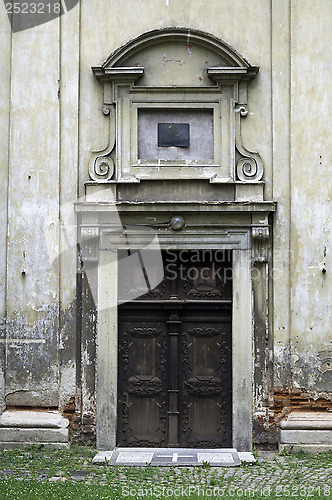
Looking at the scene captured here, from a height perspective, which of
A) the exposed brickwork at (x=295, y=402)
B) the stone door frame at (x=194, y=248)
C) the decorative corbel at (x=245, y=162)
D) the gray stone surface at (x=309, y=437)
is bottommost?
the gray stone surface at (x=309, y=437)

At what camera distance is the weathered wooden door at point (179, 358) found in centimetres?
840

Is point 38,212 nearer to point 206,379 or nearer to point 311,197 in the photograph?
point 206,379

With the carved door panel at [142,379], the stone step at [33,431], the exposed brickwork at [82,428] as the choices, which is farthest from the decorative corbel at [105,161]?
the stone step at [33,431]

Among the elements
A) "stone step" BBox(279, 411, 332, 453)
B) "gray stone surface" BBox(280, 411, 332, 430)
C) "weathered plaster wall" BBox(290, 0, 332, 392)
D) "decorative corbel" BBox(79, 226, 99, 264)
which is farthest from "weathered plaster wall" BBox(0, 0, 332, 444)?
"stone step" BBox(279, 411, 332, 453)

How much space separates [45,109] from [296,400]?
15.3 ft

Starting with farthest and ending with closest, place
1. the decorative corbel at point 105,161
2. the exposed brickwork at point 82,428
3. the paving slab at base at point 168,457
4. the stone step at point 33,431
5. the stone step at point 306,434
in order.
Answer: the decorative corbel at point 105,161, the exposed brickwork at point 82,428, the stone step at point 33,431, the stone step at point 306,434, the paving slab at base at point 168,457

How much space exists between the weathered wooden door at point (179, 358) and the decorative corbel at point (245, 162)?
Result: 1005 mm

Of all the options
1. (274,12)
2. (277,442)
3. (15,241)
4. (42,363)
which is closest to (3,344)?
(42,363)

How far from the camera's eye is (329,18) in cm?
826

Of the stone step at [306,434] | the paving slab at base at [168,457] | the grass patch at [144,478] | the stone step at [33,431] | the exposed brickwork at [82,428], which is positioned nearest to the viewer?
the grass patch at [144,478]

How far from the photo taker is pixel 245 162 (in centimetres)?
830

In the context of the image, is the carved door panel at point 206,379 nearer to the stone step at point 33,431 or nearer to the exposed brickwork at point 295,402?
the exposed brickwork at point 295,402

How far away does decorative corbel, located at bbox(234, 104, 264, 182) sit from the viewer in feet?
27.2

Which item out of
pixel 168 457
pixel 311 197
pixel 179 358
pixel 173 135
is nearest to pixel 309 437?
pixel 168 457
